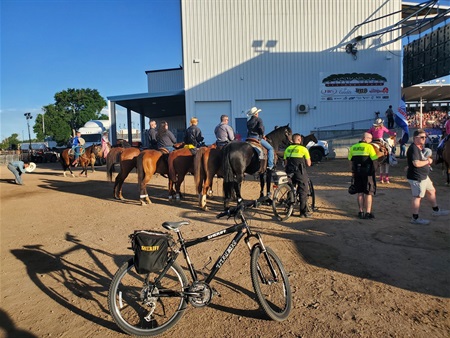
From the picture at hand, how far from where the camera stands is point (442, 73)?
70.9 ft

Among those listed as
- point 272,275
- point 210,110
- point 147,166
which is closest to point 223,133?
point 147,166

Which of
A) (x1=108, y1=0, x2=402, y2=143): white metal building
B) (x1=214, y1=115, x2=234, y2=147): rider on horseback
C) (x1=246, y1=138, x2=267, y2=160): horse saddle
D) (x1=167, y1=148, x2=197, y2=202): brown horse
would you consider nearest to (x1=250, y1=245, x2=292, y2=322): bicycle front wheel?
(x1=246, y1=138, x2=267, y2=160): horse saddle

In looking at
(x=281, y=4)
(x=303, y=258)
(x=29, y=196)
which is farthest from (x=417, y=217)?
(x=281, y=4)

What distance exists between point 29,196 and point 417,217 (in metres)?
11.6

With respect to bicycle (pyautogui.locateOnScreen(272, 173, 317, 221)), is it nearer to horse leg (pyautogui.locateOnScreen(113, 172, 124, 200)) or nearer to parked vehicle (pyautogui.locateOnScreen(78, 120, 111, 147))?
horse leg (pyautogui.locateOnScreen(113, 172, 124, 200))

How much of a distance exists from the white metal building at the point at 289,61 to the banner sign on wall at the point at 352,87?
7cm

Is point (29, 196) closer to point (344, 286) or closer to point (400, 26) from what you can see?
point (344, 286)

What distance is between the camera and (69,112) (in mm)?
61344

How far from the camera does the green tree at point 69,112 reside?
57.5m

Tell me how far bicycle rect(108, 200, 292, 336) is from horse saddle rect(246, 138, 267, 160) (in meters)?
4.57

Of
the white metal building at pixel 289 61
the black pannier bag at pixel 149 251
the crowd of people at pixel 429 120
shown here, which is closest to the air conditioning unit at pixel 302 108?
the white metal building at pixel 289 61

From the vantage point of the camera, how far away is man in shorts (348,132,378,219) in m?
6.50

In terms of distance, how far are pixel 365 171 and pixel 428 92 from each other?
118 ft

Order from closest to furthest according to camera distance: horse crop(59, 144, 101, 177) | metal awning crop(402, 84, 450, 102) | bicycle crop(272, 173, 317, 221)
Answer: bicycle crop(272, 173, 317, 221)
horse crop(59, 144, 101, 177)
metal awning crop(402, 84, 450, 102)
